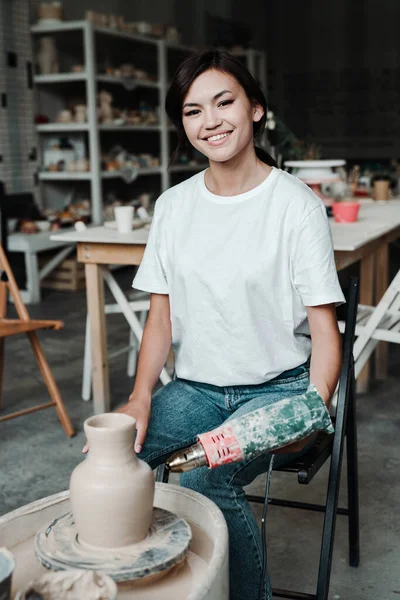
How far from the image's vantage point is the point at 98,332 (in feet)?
11.0

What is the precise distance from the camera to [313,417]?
142cm

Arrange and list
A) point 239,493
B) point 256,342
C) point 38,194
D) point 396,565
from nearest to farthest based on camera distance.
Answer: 1. point 239,493
2. point 256,342
3. point 396,565
4. point 38,194

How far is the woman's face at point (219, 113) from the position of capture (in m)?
1.74

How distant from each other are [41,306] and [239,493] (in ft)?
14.6

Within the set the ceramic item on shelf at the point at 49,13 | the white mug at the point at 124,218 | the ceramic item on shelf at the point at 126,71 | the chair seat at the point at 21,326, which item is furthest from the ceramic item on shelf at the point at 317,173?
the ceramic item on shelf at the point at 49,13

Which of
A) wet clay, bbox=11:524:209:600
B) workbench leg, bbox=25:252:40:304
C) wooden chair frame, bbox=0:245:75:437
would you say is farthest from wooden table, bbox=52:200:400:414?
workbench leg, bbox=25:252:40:304

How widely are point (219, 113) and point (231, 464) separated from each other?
80 centimetres

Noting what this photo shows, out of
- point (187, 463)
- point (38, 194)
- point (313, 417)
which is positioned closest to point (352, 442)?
point (313, 417)

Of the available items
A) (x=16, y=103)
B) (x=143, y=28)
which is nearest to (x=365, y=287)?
(x=16, y=103)

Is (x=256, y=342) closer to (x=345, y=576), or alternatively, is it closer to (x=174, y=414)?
(x=174, y=414)

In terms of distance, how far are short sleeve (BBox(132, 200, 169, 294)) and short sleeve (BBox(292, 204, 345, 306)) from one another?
353 mm

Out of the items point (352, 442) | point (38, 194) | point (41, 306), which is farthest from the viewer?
point (38, 194)

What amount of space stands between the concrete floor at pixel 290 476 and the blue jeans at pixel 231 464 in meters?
0.58

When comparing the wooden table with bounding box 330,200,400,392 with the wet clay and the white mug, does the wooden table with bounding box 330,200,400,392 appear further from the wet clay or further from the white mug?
the wet clay
